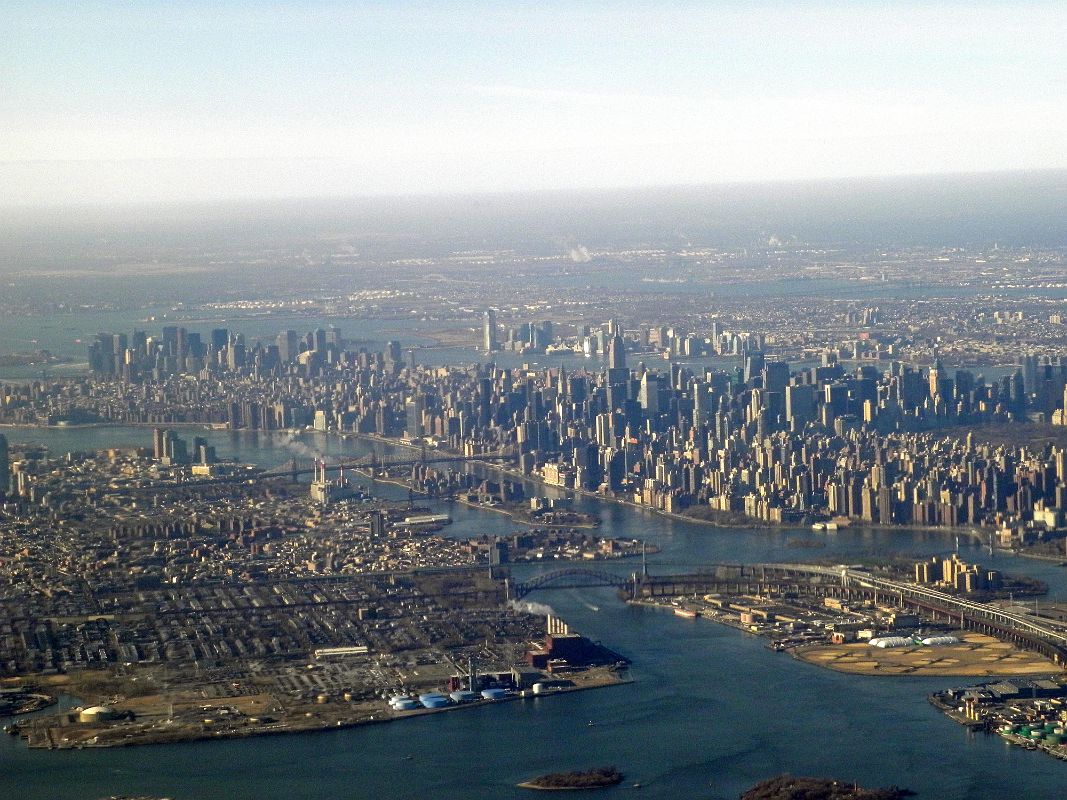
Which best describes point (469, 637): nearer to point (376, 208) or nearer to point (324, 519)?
point (324, 519)

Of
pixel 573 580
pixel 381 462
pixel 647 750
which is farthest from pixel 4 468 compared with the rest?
pixel 647 750

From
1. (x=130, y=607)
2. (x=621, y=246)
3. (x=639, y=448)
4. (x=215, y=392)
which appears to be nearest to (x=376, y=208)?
(x=621, y=246)

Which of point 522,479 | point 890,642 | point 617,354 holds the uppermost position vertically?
point 890,642

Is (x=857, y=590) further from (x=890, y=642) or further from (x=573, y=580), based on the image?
(x=573, y=580)

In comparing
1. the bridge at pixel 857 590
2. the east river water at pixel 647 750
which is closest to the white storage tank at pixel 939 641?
the bridge at pixel 857 590

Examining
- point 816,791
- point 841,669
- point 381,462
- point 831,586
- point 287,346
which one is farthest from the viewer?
point 287,346

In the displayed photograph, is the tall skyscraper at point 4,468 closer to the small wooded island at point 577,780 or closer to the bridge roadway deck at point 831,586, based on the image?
the bridge roadway deck at point 831,586
